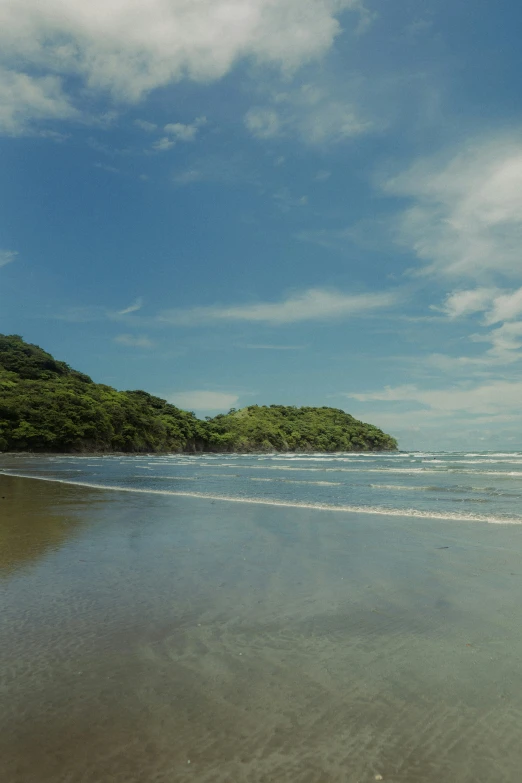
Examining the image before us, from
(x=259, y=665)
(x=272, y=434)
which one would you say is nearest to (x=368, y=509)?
(x=259, y=665)

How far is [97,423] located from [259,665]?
99.2 metres

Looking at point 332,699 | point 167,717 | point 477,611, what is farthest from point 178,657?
point 477,611

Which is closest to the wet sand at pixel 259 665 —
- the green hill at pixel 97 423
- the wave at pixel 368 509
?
the wave at pixel 368 509

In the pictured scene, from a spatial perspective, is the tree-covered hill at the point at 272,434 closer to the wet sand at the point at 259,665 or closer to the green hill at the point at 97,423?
the green hill at the point at 97,423

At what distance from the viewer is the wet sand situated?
9.27 ft

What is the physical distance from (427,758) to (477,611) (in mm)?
2924

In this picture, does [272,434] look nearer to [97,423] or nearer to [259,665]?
[97,423]

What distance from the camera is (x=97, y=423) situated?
9838cm

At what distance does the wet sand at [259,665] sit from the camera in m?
2.83

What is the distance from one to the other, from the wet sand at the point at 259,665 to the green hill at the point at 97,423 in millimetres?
83194

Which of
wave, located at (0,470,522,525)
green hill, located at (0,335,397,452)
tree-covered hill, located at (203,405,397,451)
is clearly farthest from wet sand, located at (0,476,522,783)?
tree-covered hill, located at (203,405,397,451)

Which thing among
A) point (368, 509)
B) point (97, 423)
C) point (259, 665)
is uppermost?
point (97, 423)

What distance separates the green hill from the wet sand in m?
83.2

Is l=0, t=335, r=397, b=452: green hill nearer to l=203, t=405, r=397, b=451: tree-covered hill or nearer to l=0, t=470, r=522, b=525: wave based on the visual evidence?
A: l=203, t=405, r=397, b=451: tree-covered hill
